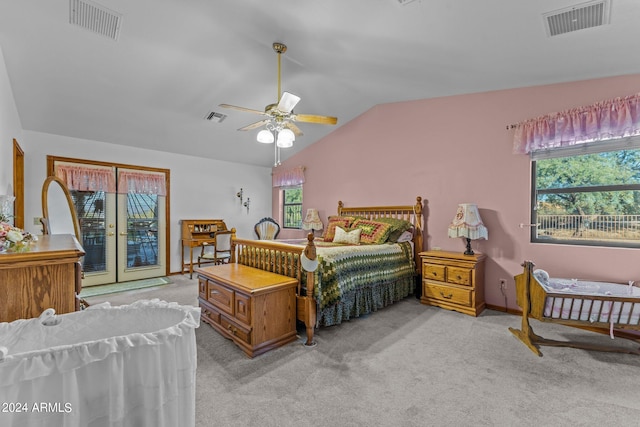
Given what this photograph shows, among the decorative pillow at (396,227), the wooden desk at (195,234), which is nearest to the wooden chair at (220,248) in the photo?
the wooden desk at (195,234)

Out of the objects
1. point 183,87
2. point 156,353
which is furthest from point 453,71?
point 156,353

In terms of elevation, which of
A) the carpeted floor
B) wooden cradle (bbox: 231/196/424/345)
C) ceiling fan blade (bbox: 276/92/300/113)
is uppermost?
ceiling fan blade (bbox: 276/92/300/113)

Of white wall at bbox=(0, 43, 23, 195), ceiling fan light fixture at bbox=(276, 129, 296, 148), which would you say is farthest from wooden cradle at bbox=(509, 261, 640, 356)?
white wall at bbox=(0, 43, 23, 195)

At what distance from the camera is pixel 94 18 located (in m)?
2.50

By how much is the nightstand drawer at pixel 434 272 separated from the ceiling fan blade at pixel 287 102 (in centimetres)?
258

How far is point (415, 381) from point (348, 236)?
2.34m

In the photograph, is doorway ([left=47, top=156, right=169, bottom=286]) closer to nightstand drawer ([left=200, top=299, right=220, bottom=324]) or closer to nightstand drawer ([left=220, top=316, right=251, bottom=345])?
nightstand drawer ([left=200, top=299, right=220, bottom=324])

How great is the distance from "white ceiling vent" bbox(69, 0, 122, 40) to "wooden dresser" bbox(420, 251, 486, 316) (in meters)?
4.08

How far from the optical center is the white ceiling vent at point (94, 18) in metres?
2.37

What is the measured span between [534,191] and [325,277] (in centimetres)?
264

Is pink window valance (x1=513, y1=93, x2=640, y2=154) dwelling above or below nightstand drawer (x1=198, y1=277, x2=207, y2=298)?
above

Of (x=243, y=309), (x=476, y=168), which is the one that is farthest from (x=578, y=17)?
(x=243, y=309)

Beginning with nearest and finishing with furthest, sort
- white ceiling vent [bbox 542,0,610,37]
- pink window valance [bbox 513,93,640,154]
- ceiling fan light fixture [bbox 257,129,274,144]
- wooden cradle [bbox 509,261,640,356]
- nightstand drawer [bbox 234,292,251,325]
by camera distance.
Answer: white ceiling vent [bbox 542,0,610,37] → wooden cradle [bbox 509,261,640,356] → nightstand drawer [bbox 234,292,251,325] → pink window valance [bbox 513,93,640,154] → ceiling fan light fixture [bbox 257,129,274,144]

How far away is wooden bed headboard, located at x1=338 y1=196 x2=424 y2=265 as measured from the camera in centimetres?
420
